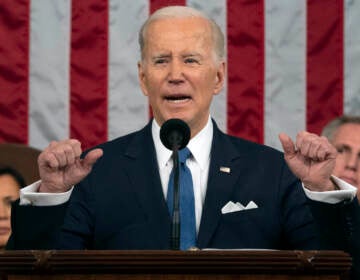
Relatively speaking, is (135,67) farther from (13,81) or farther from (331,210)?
(331,210)

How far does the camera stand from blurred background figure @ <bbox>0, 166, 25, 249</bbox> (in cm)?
420

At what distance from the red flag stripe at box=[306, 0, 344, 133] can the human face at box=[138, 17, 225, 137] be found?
164cm

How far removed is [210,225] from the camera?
122 inches

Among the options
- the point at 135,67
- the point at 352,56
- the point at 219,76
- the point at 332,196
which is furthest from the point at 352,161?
the point at 332,196

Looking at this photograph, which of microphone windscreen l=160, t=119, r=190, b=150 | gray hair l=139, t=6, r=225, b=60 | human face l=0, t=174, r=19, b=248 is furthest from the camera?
human face l=0, t=174, r=19, b=248

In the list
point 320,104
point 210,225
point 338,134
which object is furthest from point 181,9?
point 320,104

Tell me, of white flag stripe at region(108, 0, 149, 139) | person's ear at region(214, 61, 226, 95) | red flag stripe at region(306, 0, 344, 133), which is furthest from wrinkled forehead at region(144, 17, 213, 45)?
red flag stripe at region(306, 0, 344, 133)

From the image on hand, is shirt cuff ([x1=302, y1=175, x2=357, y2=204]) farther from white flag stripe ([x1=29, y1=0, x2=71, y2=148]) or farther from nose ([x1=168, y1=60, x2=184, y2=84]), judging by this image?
white flag stripe ([x1=29, y1=0, x2=71, y2=148])

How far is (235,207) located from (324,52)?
1922 millimetres

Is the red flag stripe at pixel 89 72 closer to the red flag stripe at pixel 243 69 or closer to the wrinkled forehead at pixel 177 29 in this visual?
the red flag stripe at pixel 243 69

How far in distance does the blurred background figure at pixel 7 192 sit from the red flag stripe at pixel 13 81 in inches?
22.1

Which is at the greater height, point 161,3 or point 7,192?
point 161,3

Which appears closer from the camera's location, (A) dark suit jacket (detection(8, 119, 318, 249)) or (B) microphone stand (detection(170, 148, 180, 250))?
(B) microphone stand (detection(170, 148, 180, 250))

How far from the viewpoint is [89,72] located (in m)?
4.87
